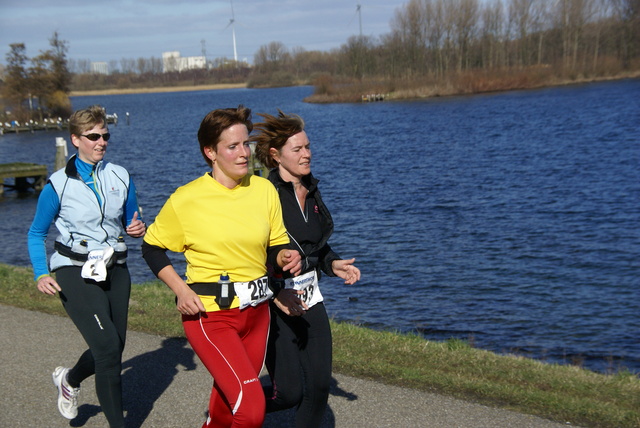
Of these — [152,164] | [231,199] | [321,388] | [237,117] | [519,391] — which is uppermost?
[237,117]

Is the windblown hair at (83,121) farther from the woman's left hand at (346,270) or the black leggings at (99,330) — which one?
the woman's left hand at (346,270)

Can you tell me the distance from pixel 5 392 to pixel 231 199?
328 centimetres

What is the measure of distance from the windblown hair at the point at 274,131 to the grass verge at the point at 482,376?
2351 mm

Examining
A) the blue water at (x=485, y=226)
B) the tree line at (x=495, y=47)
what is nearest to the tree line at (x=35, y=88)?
the tree line at (x=495, y=47)

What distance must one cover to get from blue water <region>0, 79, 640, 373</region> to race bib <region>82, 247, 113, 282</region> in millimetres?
7266

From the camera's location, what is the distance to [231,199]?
13.3 feet

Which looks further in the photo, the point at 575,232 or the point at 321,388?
the point at 575,232

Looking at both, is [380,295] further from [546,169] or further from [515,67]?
[515,67]

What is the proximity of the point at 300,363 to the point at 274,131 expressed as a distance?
5.08 ft

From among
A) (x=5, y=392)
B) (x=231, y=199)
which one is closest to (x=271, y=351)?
(x=231, y=199)

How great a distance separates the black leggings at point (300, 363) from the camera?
451 cm

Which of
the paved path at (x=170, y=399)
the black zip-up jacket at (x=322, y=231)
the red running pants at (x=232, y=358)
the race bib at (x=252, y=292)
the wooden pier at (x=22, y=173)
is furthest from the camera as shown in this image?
the wooden pier at (x=22, y=173)

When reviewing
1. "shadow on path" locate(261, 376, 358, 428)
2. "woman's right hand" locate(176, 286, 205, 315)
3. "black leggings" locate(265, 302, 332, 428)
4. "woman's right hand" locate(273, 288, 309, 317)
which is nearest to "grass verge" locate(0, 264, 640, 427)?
"shadow on path" locate(261, 376, 358, 428)

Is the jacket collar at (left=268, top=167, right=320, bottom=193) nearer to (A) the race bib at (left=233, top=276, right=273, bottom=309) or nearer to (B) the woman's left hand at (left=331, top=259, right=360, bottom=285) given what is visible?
(B) the woman's left hand at (left=331, top=259, right=360, bottom=285)
